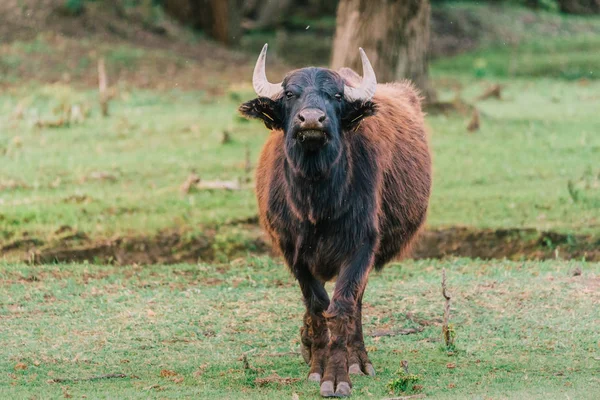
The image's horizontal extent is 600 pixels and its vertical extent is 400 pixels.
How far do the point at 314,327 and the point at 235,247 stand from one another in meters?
3.93

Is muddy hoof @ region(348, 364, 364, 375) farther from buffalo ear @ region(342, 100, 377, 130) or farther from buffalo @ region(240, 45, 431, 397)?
buffalo ear @ region(342, 100, 377, 130)

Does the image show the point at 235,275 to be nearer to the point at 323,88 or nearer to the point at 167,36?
the point at 323,88

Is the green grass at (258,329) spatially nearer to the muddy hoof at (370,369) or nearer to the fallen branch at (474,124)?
the muddy hoof at (370,369)

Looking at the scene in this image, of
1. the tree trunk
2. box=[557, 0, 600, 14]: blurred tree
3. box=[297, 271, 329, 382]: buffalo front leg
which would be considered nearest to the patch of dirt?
box=[297, 271, 329, 382]: buffalo front leg

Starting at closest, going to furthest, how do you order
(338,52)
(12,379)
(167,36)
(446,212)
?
(12,379), (446,212), (338,52), (167,36)

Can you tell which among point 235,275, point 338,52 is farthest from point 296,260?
point 338,52

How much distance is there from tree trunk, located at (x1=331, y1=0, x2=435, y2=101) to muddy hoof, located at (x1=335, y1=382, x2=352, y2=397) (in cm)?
1033

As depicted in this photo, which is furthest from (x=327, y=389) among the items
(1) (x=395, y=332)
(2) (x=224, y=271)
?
(2) (x=224, y=271)

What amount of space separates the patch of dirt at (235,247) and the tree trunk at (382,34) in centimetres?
586

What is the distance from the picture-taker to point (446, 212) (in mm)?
11867

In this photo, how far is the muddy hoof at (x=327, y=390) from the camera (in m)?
6.45

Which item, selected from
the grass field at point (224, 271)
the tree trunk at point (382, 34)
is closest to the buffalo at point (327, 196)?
the grass field at point (224, 271)

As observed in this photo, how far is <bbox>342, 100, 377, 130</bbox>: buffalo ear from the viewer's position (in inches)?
275

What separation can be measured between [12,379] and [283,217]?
2033mm
